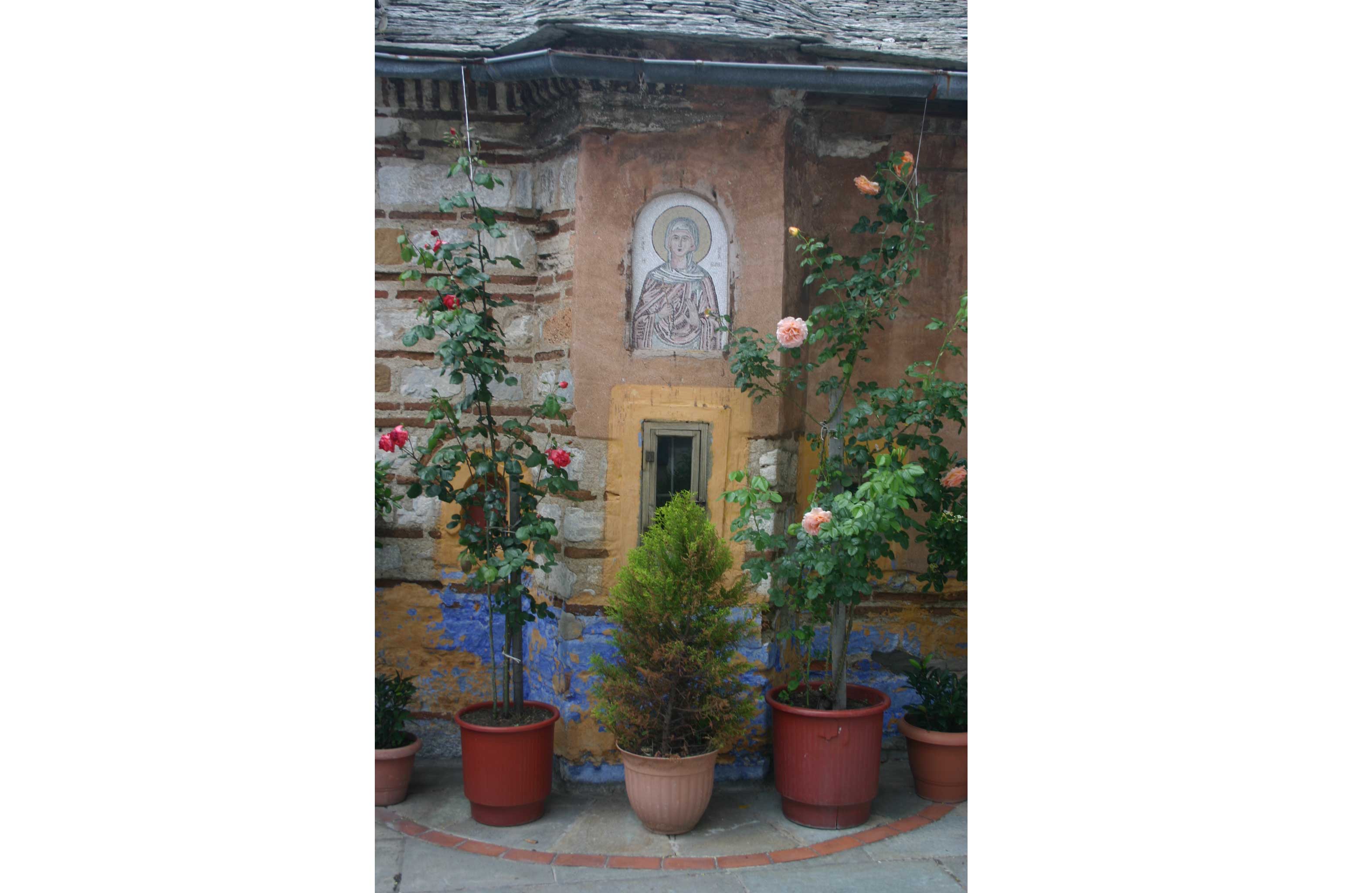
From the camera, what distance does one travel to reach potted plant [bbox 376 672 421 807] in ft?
15.4

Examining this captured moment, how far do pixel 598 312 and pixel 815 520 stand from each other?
5.27 feet

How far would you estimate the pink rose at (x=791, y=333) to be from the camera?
172 inches

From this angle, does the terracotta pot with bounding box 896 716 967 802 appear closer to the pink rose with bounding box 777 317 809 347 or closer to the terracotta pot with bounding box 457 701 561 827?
the terracotta pot with bounding box 457 701 561 827

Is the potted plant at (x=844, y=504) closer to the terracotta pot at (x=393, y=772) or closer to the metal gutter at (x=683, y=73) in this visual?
the metal gutter at (x=683, y=73)

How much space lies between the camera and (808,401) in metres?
5.26

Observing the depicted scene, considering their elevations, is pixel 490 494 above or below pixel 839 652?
above

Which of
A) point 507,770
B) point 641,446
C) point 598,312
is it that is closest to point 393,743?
point 507,770

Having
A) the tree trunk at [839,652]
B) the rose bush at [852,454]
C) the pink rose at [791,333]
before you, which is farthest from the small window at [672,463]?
the tree trunk at [839,652]

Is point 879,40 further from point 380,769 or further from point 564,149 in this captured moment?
point 380,769

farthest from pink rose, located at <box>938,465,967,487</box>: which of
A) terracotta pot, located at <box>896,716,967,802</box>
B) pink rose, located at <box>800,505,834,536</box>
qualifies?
terracotta pot, located at <box>896,716,967,802</box>

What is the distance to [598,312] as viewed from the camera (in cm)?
489

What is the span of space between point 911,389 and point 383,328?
2.82m

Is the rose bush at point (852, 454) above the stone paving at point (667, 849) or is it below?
above

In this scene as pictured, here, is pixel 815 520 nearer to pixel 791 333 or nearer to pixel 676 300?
pixel 791 333
